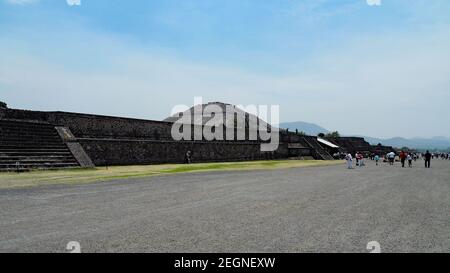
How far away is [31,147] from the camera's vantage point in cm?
1812

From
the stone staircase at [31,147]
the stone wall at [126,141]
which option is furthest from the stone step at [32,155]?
the stone wall at [126,141]

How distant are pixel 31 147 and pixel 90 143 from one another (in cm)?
390

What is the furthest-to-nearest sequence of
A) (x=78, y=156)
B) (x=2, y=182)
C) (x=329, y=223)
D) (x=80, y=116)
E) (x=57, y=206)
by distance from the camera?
(x=80, y=116) → (x=78, y=156) → (x=2, y=182) → (x=57, y=206) → (x=329, y=223)

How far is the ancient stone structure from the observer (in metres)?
17.8

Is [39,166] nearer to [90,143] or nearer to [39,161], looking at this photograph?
[39,161]

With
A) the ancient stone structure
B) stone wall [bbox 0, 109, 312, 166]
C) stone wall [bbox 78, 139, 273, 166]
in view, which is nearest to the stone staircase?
the ancient stone structure

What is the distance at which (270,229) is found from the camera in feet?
18.2

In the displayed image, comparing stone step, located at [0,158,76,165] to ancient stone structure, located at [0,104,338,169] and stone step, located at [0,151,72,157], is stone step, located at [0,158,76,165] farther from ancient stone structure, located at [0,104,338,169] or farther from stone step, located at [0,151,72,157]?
stone step, located at [0,151,72,157]

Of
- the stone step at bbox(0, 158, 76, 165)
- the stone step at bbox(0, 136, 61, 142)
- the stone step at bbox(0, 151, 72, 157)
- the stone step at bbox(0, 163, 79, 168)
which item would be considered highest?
the stone step at bbox(0, 136, 61, 142)

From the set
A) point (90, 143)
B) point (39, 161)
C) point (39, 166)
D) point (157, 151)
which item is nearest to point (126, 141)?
point (90, 143)
